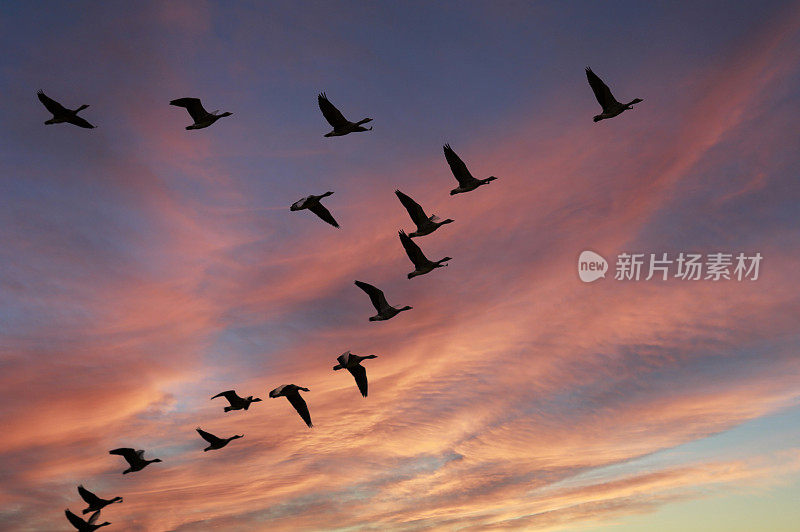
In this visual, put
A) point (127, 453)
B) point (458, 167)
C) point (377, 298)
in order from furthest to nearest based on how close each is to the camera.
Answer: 1. point (127, 453)
2. point (377, 298)
3. point (458, 167)

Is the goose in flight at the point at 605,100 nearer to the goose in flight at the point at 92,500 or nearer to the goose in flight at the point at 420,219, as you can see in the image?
the goose in flight at the point at 420,219

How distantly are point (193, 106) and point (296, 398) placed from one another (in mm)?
17402

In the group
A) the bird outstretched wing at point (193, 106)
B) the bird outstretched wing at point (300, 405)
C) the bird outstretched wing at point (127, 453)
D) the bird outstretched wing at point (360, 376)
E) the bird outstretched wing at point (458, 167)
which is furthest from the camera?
the bird outstretched wing at point (127, 453)

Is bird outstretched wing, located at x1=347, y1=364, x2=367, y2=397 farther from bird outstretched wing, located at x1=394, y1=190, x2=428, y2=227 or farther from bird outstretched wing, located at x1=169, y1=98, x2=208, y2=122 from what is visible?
bird outstretched wing, located at x1=169, y1=98, x2=208, y2=122

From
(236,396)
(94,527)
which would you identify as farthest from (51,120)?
(94,527)

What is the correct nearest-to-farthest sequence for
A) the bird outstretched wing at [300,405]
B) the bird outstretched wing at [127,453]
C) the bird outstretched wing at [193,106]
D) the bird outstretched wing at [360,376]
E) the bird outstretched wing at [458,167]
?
the bird outstretched wing at [458,167]
the bird outstretched wing at [193,106]
the bird outstretched wing at [360,376]
the bird outstretched wing at [300,405]
the bird outstretched wing at [127,453]

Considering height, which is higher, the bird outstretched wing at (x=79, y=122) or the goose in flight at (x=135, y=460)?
the bird outstretched wing at (x=79, y=122)

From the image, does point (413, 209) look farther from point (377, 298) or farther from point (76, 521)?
point (76, 521)

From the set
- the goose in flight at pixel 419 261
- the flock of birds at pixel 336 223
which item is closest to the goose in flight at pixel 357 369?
the flock of birds at pixel 336 223

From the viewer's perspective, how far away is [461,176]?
3538cm

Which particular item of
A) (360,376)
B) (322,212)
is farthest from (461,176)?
(360,376)

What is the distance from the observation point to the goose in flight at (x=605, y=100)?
35.1 m

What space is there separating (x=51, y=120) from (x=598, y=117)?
1181 inches

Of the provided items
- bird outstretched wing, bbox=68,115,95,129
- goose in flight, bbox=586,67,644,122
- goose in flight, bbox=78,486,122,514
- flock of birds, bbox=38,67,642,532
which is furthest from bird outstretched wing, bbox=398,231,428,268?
goose in flight, bbox=78,486,122,514
